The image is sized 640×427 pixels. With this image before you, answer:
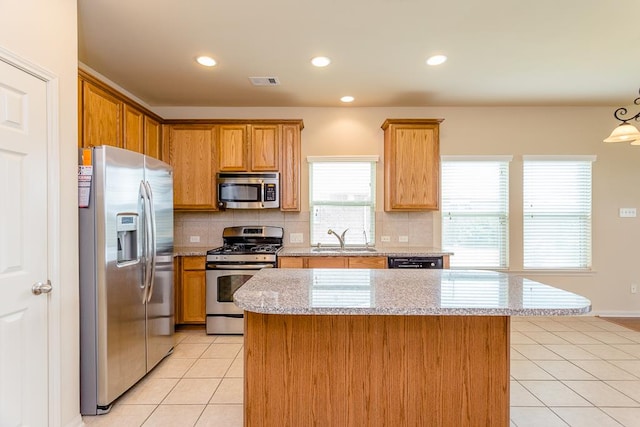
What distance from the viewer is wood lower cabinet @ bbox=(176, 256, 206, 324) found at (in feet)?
11.7

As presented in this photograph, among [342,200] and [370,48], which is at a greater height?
[370,48]

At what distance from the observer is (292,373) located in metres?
1.66

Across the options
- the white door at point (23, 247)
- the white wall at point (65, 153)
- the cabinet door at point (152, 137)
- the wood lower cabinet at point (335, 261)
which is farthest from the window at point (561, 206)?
the white door at point (23, 247)

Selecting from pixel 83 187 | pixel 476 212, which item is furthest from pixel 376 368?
pixel 476 212

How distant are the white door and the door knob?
0.02 m

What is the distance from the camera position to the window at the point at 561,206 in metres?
4.12

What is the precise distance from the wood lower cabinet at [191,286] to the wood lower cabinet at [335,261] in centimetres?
89

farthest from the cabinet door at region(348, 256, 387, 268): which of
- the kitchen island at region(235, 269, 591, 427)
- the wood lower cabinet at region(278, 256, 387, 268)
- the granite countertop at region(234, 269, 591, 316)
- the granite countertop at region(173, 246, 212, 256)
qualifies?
the kitchen island at region(235, 269, 591, 427)

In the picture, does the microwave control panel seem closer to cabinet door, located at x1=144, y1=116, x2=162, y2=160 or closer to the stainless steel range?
the stainless steel range

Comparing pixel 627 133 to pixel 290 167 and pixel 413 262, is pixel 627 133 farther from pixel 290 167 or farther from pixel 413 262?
pixel 290 167

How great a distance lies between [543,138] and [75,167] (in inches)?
192

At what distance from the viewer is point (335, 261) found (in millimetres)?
3467

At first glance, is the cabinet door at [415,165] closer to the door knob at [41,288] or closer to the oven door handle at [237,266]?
the oven door handle at [237,266]

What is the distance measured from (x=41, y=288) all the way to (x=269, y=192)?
Answer: 7.67 feet
